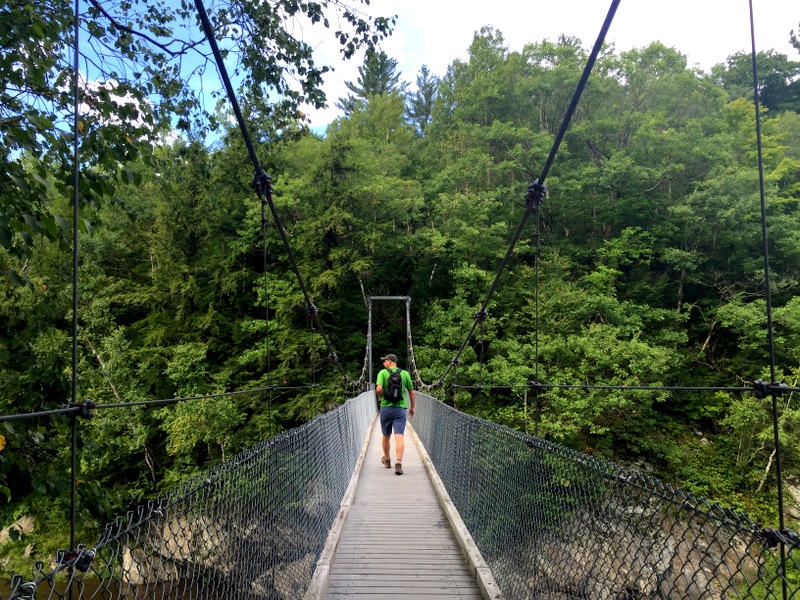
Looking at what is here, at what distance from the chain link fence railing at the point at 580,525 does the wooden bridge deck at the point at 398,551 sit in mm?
167

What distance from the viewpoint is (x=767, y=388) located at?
1144mm

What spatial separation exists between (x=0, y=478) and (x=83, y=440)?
0.24 metres

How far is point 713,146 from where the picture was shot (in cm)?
1022

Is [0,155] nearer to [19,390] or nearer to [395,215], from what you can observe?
[19,390]

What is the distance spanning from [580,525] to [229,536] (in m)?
1.09

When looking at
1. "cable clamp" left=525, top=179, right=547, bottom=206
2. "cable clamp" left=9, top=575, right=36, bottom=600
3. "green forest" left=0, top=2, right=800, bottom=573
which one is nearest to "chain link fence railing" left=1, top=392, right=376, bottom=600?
"cable clamp" left=9, top=575, right=36, bottom=600

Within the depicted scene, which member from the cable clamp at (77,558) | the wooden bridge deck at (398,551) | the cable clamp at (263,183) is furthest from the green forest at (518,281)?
the cable clamp at (77,558)

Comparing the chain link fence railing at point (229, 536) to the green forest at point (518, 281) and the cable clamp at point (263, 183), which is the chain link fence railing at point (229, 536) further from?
the green forest at point (518, 281)

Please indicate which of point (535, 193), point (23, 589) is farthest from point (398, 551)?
point (535, 193)

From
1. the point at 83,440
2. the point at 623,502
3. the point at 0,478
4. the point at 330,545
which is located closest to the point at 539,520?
the point at 623,502

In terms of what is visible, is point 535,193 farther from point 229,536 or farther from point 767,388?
point 229,536

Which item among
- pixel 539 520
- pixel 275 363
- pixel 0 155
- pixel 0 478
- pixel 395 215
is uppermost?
pixel 395 215

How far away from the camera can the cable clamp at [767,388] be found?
43.3 inches

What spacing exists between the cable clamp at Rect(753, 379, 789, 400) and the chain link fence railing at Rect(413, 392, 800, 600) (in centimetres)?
34
